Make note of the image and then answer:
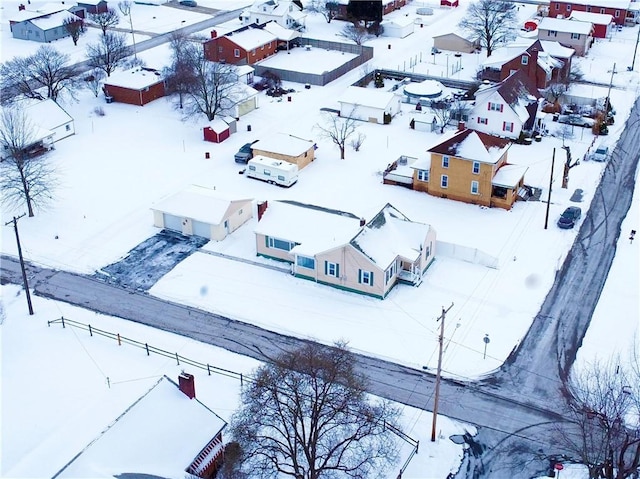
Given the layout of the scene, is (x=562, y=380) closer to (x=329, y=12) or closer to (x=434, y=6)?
(x=329, y=12)

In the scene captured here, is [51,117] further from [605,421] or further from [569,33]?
[569,33]

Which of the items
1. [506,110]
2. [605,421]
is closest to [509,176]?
[506,110]

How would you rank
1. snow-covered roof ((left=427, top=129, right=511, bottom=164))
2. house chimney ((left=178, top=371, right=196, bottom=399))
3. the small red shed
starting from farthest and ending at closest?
the small red shed, snow-covered roof ((left=427, top=129, right=511, bottom=164)), house chimney ((left=178, top=371, right=196, bottom=399))

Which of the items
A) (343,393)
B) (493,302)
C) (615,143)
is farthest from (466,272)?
(615,143)

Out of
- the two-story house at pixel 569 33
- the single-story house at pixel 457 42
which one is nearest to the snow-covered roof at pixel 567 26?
the two-story house at pixel 569 33

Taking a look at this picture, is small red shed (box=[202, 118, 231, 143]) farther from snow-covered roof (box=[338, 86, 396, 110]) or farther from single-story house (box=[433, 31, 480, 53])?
single-story house (box=[433, 31, 480, 53])

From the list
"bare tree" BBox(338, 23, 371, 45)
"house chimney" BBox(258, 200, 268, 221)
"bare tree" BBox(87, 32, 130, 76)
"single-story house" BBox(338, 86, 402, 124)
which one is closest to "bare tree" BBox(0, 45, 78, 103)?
"bare tree" BBox(87, 32, 130, 76)
